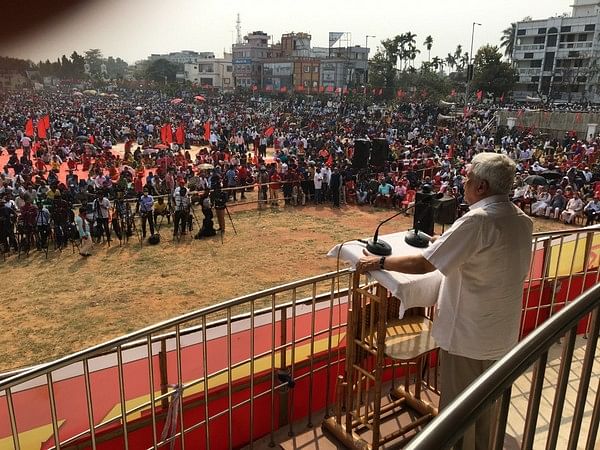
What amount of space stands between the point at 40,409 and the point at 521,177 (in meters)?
17.8

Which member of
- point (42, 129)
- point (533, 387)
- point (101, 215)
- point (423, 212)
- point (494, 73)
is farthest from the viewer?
point (494, 73)

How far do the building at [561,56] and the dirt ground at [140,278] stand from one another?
60.1m

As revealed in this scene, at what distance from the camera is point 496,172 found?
88.9 inches

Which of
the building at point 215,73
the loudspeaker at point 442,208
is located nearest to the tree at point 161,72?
the building at point 215,73

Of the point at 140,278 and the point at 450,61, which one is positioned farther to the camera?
the point at 450,61

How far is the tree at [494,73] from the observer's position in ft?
171

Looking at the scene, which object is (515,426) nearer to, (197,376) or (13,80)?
(197,376)

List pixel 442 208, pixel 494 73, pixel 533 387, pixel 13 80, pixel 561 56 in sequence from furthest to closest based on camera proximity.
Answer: pixel 561 56, pixel 13 80, pixel 494 73, pixel 442 208, pixel 533 387

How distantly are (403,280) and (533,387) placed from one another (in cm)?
120

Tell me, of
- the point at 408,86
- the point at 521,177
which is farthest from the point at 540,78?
the point at 521,177

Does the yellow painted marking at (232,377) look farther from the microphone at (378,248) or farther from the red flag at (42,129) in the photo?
the red flag at (42,129)

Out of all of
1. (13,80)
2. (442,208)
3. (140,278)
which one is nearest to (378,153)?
(140,278)

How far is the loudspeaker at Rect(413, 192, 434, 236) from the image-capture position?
311 centimetres

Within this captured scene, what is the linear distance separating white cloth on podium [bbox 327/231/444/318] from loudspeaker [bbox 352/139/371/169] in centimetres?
1553
